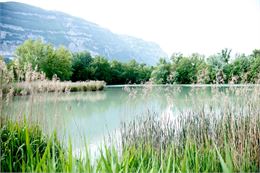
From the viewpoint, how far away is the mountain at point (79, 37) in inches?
95.9

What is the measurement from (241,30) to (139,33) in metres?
Result: 0.81

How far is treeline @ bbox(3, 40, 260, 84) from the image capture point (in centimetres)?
242

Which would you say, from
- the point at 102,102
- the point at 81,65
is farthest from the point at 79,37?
the point at 102,102

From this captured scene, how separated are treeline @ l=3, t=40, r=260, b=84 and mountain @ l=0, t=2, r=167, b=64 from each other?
0.06m

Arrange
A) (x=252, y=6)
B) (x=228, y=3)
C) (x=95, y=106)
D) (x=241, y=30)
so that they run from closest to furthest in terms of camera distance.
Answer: (x=252, y=6), (x=228, y=3), (x=241, y=30), (x=95, y=106)

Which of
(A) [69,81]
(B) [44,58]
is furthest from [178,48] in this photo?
(B) [44,58]

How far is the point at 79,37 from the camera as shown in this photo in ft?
8.79

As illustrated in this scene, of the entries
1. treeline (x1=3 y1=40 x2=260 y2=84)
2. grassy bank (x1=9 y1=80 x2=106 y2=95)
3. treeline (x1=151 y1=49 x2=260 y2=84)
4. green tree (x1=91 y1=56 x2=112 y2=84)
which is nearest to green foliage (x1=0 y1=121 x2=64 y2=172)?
grassy bank (x1=9 y1=80 x2=106 y2=95)

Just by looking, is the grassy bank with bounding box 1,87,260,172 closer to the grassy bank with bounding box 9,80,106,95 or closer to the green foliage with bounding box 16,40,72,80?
the grassy bank with bounding box 9,80,106,95

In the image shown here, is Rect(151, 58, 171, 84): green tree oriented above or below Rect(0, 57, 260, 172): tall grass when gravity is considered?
above

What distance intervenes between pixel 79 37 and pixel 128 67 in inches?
20.5

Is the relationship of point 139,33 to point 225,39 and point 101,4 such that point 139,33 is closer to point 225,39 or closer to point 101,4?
point 101,4

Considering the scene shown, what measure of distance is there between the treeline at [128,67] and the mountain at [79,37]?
0.06 m

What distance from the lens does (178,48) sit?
2566 mm
